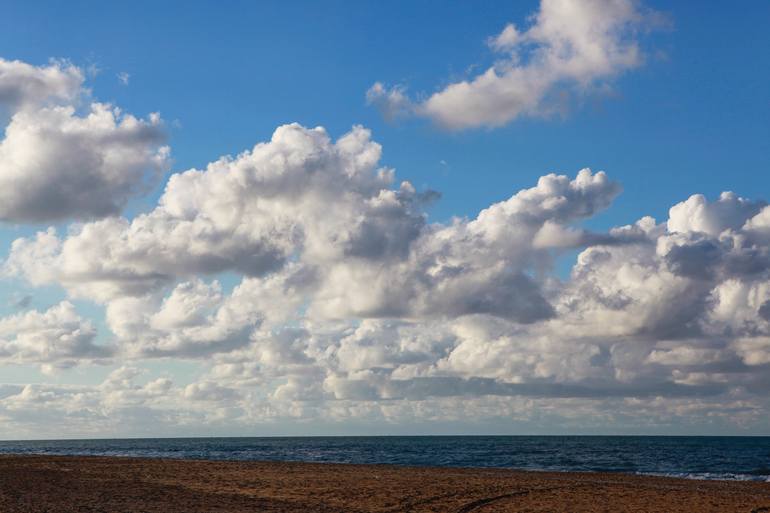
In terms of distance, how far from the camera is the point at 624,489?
4369 cm

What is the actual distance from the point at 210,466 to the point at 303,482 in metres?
14.9

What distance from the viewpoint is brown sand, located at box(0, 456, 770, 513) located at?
3356 cm

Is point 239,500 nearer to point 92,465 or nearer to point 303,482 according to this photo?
point 303,482

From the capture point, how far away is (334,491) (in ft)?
130

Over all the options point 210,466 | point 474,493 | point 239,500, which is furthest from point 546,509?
point 210,466

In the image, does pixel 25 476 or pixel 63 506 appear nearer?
pixel 63 506

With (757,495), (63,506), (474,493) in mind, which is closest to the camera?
(63,506)

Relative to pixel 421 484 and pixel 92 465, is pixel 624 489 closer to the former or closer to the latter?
pixel 421 484

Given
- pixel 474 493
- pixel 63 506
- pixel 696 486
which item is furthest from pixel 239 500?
pixel 696 486

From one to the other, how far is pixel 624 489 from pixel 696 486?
7892 millimetres

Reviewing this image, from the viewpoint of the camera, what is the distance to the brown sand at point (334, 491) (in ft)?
110

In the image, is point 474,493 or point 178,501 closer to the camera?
point 178,501

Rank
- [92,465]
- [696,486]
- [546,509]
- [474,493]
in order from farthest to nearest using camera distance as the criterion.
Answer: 1. [92,465]
2. [696,486]
3. [474,493]
4. [546,509]

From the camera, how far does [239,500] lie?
35312 mm
